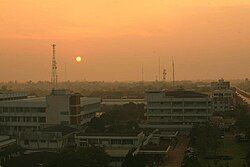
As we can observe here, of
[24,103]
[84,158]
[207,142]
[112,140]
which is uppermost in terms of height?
[24,103]

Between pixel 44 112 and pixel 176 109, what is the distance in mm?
9579

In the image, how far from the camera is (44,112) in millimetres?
32031

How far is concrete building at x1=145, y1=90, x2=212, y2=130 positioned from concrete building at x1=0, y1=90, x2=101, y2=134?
5.11 metres

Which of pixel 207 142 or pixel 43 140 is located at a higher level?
pixel 207 142

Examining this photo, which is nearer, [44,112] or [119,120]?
[44,112]

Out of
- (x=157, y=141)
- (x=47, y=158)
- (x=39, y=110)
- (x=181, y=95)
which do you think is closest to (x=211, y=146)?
(x=157, y=141)

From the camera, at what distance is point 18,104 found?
108ft

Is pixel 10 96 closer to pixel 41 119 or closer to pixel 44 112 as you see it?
pixel 41 119

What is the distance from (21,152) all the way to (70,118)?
7.63 meters

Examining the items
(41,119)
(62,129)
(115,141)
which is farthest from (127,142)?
(41,119)

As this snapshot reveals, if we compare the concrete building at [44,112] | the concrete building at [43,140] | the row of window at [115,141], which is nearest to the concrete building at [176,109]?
the concrete building at [44,112]

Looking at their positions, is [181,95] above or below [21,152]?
above

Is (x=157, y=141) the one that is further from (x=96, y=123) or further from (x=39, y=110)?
(x=39, y=110)

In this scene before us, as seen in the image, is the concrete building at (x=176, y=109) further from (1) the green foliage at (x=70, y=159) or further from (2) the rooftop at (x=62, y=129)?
(1) the green foliage at (x=70, y=159)
